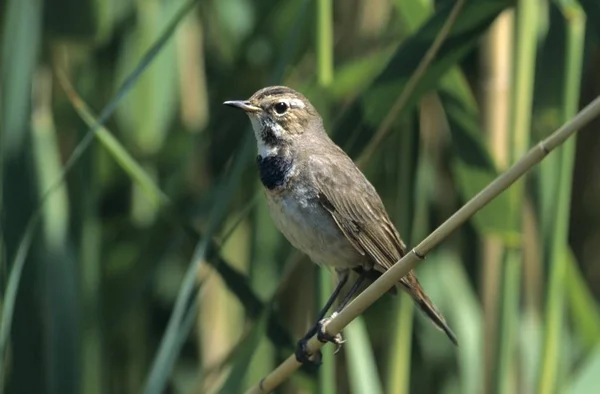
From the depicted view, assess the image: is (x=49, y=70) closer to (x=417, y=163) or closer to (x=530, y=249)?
(x=417, y=163)

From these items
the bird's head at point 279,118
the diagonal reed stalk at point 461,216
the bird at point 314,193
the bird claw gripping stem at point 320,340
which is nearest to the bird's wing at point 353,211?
the bird at point 314,193

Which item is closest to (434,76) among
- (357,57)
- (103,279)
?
(357,57)

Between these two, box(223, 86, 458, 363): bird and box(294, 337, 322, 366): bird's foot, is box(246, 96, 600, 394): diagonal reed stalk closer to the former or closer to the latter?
box(294, 337, 322, 366): bird's foot

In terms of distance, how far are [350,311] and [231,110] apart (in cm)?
111

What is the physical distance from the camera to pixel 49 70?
3090 mm

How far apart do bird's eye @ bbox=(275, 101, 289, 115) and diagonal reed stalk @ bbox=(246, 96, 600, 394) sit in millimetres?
646

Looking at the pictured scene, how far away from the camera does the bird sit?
7.50ft

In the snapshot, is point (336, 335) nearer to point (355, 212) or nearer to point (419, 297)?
point (419, 297)

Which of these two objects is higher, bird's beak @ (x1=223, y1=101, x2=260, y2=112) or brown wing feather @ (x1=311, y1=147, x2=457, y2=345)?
bird's beak @ (x1=223, y1=101, x2=260, y2=112)

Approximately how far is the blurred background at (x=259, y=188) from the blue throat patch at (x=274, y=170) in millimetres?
98

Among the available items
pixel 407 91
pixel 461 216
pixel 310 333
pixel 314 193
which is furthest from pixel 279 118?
pixel 461 216

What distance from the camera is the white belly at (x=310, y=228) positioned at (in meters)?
2.26

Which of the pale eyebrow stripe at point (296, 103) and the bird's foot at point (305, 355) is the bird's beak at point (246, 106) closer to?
the pale eyebrow stripe at point (296, 103)

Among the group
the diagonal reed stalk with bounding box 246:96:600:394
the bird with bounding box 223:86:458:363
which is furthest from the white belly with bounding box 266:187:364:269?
the diagonal reed stalk with bounding box 246:96:600:394
